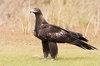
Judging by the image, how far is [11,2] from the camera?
26.3m

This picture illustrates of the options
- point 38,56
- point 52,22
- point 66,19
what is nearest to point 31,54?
point 38,56

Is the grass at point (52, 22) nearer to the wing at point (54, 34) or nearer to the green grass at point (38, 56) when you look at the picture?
the green grass at point (38, 56)

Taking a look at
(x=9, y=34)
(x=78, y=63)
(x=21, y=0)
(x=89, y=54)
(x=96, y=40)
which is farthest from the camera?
(x=21, y=0)

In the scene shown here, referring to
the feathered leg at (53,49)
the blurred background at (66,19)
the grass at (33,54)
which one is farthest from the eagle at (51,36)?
the blurred background at (66,19)

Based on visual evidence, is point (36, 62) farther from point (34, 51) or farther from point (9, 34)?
point (9, 34)

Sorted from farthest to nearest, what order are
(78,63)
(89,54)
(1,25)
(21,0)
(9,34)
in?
1. (21,0)
2. (1,25)
3. (9,34)
4. (89,54)
5. (78,63)

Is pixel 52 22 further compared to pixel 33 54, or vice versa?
pixel 52 22

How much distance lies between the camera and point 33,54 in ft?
49.6

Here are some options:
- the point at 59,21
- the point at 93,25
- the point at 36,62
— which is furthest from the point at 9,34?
the point at 36,62

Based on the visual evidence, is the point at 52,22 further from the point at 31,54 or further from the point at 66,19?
the point at 31,54

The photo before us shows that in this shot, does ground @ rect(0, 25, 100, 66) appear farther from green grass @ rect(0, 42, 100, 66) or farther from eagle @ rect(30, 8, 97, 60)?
eagle @ rect(30, 8, 97, 60)

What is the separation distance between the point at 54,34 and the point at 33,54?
7.05ft

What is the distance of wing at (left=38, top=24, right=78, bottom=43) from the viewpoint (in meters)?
13.0

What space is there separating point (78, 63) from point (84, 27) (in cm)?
823
